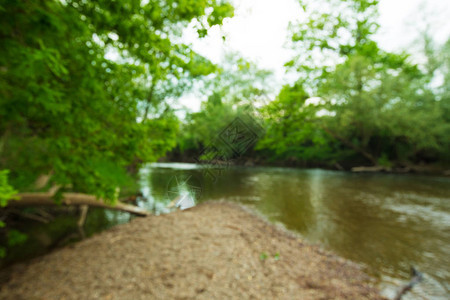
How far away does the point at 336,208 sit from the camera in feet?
34.6

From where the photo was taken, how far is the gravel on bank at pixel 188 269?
3.36m

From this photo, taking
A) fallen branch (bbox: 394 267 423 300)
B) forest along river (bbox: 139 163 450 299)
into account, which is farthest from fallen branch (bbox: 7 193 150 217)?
fallen branch (bbox: 394 267 423 300)

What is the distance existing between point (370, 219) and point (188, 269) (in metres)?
8.20

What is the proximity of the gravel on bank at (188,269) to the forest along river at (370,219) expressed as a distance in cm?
100

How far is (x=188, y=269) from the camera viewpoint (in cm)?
379

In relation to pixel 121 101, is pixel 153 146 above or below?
below

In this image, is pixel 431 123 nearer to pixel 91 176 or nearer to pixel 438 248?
pixel 438 248

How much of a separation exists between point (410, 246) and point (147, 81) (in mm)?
8043

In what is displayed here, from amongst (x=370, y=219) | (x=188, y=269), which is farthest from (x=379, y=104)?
(x=188, y=269)

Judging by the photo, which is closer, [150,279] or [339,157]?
[150,279]

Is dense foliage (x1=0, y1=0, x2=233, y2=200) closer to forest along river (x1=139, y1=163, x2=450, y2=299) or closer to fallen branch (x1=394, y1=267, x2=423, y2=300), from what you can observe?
forest along river (x1=139, y1=163, x2=450, y2=299)

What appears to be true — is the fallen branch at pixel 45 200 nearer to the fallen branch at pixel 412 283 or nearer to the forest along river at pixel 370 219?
the forest along river at pixel 370 219

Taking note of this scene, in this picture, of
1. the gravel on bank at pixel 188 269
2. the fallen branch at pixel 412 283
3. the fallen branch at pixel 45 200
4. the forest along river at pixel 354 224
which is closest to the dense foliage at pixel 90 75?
the forest along river at pixel 354 224

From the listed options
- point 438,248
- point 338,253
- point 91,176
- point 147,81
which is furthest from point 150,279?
point 438,248
